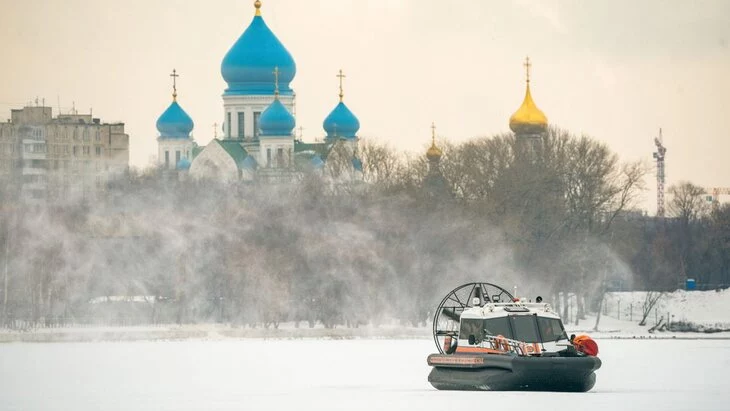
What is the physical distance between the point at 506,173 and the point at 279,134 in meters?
40.6

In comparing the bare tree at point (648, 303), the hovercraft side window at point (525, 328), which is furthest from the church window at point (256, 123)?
the hovercraft side window at point (525, 328)

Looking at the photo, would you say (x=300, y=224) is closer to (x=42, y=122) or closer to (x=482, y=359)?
(x=482, y=359)

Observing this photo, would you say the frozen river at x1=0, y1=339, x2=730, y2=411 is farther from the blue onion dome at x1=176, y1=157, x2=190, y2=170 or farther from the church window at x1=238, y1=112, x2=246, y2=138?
the blue onion dome at x1=176, y1=157, x2=190, y2=170

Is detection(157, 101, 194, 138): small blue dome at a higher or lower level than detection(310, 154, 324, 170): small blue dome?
higher

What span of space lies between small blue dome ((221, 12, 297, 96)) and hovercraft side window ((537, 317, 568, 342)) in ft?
310

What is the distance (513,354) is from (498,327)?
4.27 feet

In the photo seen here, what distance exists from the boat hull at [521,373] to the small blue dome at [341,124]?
331 feet

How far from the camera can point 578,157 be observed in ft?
368

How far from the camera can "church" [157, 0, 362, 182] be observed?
14888 cm

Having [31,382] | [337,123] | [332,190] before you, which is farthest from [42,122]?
[31,382]

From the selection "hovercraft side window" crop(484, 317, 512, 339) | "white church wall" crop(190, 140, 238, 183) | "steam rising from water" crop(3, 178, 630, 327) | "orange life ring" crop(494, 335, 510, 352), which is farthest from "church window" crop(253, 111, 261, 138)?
"orange life ring" crop(494, 335, 510, 352)

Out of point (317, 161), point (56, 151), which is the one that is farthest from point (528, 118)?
point (56, 151)

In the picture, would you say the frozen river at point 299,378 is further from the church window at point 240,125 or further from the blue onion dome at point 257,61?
the church window at point 240,125

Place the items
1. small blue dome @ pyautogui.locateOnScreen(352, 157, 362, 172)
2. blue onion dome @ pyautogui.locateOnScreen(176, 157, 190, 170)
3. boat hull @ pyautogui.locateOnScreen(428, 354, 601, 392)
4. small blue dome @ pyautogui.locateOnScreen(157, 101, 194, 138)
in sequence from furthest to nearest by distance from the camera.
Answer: small blue dome @ pyautogui.locateOnScreen(157, 101, 194, 138) → blue onion dome @ pyautogui.locateOnScreen(176, 157, 190, 170) → small blue dome @ pyautogui.locateOnScreen(352, 157, 362, 172) → boat hull @ pyautogui.locateOnScreen(428, 354, 601, 392)
